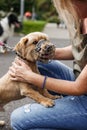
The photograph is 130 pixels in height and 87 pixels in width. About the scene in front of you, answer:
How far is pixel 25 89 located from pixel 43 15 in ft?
138

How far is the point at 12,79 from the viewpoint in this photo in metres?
3.44

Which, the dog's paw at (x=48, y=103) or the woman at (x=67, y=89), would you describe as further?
the dog's paw at (x=48, y=103)

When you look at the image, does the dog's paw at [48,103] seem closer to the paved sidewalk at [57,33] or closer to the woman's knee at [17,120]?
the woman's knee at [17,120]

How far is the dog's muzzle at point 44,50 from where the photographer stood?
3298 mm

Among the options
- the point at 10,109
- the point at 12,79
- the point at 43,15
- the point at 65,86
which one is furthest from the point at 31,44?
the point at 43,15

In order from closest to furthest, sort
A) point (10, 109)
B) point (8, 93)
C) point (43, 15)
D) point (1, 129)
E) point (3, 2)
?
point (8, 93) → point (1, 129) → point (10, 109) → point (3, 2) → point (43, 15)

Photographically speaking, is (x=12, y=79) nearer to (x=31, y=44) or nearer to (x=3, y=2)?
(x=31, y=44)

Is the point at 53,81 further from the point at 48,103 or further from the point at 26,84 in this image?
the point at 26,84

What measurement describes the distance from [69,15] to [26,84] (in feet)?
2.27

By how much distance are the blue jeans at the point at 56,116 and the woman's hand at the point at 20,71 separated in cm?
24

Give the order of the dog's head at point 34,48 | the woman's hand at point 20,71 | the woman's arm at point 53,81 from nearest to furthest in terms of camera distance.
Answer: the woman's arm at point 53,81, the woman's hand at point 20,71, the dog's head at point 34,48

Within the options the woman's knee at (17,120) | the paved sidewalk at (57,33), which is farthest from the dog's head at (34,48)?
the paved sidewalk at (57,33)

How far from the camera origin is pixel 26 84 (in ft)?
11.4

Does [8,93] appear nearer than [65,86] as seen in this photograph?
No
